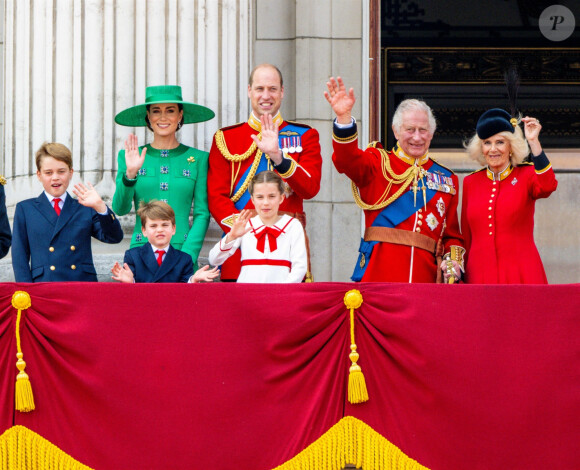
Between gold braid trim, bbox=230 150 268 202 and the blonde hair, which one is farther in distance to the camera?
gold braid trim, bbox=230 150 268 202

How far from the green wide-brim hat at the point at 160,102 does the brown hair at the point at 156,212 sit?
0.74m

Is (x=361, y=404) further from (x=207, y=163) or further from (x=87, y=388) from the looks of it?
(x=207, y=163)

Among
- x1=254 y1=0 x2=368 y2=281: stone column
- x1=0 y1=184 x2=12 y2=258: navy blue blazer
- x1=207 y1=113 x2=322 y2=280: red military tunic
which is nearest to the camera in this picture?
x1=0 y1=184 x2=12 y2=258: navy blue blazer

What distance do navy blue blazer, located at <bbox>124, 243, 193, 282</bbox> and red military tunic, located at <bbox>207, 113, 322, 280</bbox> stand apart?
0.35m

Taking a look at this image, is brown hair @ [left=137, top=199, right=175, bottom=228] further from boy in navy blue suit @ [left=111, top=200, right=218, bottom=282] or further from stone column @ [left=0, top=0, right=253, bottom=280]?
stone column @ [left=0, top=0, right=253, bottom=280]

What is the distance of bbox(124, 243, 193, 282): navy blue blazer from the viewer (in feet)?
19.4

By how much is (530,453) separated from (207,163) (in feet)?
7.96

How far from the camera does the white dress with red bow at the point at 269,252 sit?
228 inches

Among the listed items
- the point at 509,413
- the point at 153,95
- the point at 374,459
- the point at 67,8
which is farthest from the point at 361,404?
the point at 67,8

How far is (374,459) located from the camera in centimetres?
512

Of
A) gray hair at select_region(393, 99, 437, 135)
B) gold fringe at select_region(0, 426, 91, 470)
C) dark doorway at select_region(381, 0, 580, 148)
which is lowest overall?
gold fringe at select_region(0, 426, 91, 470)

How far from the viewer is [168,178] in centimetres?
647

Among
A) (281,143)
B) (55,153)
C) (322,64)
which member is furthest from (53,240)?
(322,64)

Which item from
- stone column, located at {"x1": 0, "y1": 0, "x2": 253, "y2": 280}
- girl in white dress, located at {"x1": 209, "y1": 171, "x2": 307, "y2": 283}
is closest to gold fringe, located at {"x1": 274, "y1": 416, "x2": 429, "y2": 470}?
girl in white dress, located at {"x1": 209, "y1": 171, "x2": 307, "y2": 283}
